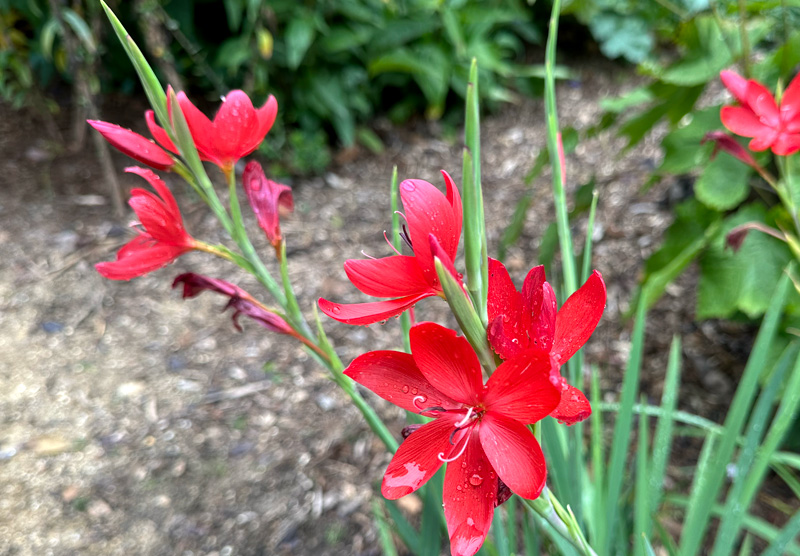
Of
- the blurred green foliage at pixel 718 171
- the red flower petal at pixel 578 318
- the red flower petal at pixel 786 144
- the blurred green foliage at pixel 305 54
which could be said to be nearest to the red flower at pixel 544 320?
the red flower petal at pixel 578 318

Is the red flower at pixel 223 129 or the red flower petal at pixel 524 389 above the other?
the red flower at pixel 223 129

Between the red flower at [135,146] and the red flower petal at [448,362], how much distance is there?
29 cm

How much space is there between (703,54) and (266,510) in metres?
1.49

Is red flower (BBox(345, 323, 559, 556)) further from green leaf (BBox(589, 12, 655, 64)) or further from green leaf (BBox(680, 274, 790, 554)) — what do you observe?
green leaf (BBox(589, 12, 655, 64))

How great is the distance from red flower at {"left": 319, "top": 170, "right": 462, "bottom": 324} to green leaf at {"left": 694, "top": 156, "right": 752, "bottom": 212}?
106cm

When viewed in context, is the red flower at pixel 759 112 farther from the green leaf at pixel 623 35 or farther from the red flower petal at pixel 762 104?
the green leaf at pixel 623 35

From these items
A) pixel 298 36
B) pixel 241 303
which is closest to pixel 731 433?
pixel 241 303

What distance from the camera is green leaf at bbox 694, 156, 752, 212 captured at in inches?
47.8

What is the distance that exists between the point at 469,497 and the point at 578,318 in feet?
0.46

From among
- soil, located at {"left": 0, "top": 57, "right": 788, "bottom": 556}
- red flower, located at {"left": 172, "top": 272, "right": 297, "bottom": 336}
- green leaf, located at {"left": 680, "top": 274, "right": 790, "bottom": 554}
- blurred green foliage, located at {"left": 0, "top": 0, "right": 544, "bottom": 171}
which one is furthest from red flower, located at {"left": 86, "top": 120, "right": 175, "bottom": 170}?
blurred green foliage, located at {"left": 0, "top": 0, "right": 544, "bottom": 171}

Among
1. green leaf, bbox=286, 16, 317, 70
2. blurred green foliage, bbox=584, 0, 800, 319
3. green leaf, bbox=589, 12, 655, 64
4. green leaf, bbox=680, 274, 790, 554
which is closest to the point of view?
green leaf, bbox=680, 274, 790, 554

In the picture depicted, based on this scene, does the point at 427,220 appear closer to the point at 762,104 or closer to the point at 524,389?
the point at 524,389

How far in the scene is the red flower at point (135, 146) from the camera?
0.47 m

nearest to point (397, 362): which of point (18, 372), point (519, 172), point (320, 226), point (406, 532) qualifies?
point (406, 532)
